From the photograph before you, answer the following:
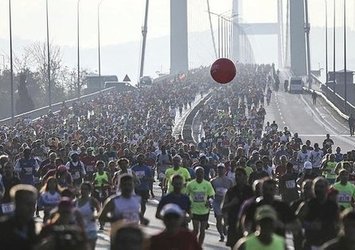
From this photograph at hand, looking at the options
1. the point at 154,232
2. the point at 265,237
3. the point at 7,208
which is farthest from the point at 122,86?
the point at 265,237

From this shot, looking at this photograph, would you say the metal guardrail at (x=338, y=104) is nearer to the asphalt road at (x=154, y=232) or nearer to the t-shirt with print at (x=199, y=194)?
the asphalt road at (x=154, y=232)

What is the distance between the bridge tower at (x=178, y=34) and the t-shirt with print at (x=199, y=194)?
410 ft

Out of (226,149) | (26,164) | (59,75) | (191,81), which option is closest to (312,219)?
(26,164)

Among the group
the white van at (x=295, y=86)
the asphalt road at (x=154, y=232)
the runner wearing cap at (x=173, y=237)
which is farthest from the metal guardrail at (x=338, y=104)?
the runner wearing cap at (x=173, y=237)

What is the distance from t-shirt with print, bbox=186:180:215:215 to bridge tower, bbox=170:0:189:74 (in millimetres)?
124927

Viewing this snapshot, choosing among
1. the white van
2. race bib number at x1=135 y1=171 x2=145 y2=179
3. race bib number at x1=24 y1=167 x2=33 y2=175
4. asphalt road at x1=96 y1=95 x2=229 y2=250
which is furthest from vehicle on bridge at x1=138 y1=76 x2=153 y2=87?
race bib number at x1=135 y1=171 x2=145 y2=179

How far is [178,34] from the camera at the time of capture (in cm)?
14562

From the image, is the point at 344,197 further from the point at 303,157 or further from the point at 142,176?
the point at 303,157

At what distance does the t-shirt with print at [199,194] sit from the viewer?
64.0 feet

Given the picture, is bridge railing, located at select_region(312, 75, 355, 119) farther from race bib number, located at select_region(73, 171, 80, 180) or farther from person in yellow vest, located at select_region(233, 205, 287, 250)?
person in yellow vest, located at select_region(233, 205, 287, 250)

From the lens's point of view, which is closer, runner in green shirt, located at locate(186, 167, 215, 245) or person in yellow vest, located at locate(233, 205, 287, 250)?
person in yellow vest, located at locate(233, 205, 287, 250)

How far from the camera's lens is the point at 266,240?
1081 cm

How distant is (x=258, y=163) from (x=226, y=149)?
1781cm

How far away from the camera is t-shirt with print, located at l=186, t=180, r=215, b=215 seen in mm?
19500
